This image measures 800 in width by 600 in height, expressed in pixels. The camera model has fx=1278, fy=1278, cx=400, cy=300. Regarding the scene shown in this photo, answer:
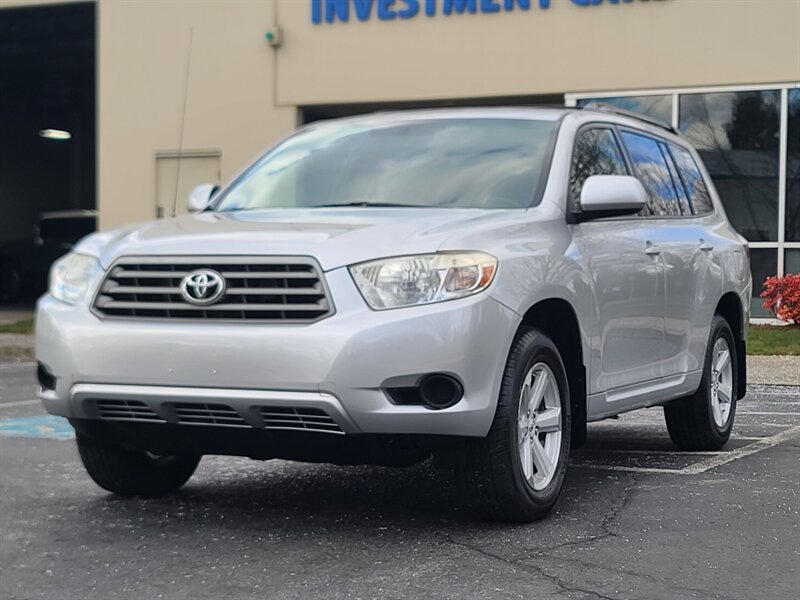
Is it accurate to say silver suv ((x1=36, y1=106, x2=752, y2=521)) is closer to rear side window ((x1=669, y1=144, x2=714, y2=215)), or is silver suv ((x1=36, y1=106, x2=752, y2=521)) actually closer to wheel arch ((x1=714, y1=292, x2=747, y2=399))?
rear side window ((x1=669, y1=144, x2=714, y2=215))

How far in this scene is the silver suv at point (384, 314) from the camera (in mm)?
4633

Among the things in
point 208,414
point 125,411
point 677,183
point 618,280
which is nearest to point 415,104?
point 677,183

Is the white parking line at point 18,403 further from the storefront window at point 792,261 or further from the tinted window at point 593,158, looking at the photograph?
the storefront window at point 792,261

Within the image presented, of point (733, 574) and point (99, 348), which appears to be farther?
point (99, 348)

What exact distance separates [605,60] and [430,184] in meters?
13.1

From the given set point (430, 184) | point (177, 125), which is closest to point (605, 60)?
point (177, 125)

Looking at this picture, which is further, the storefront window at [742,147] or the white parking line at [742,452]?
the storefront window at [742,147]

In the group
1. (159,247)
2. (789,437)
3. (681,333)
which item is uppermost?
(159,247)

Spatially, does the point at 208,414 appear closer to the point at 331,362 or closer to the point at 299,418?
the point at 299,418

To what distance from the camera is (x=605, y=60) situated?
18.2m

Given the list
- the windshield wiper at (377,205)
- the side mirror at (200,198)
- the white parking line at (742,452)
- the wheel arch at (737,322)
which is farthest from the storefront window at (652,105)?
the windshield wiper at (377,205)

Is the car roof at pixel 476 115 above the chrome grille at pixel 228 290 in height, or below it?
above

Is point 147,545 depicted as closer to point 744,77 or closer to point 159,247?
point 159,247

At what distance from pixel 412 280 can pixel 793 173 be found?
45.6 ft
